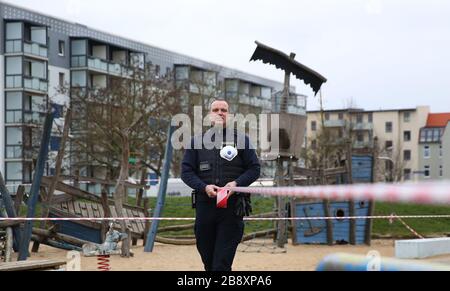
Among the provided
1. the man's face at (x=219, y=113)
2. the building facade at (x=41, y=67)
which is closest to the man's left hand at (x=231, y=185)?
the man's face at (x=219, y=113)

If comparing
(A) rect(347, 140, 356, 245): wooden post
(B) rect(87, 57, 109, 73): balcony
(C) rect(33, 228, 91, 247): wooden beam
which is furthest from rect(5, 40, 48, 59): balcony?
(C) rect(33, 228, 91, 247): wooden beam

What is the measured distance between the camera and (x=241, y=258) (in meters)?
13.6

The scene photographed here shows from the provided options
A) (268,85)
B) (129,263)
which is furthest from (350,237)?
(268,85)

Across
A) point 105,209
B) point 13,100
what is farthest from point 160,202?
point 13,100

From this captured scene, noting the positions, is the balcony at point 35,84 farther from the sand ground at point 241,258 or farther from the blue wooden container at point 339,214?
the sand ground at point 241,258

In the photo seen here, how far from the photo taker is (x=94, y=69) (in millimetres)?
61094

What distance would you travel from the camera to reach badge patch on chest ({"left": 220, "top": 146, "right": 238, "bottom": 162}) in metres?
5.73

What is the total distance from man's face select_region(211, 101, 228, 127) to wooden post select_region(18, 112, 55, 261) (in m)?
5.02

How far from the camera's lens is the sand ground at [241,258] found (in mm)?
11703

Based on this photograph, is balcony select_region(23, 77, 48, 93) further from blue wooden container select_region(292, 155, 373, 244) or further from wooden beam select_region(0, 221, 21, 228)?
wooden beam select_region(0, 221, 21, 228)

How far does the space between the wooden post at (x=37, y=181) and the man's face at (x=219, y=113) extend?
16.5 feet

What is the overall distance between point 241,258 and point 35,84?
44388 millimetres
